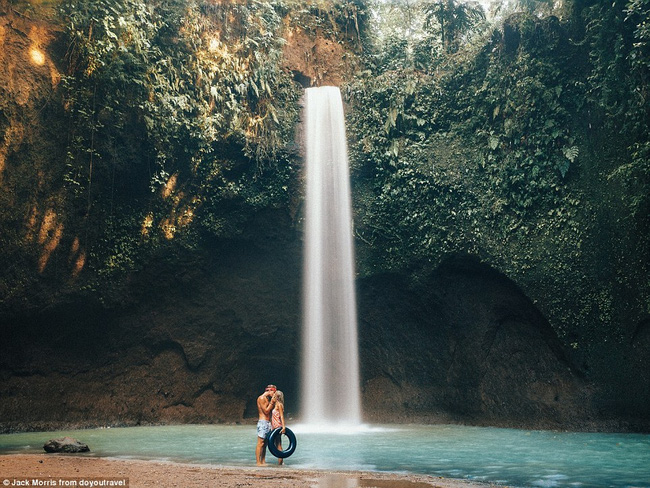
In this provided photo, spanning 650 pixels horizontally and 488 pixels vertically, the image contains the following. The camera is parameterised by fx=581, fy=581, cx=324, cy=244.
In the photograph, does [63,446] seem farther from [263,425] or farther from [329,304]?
[329,304]

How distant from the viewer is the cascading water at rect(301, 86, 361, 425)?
17312 millimetres

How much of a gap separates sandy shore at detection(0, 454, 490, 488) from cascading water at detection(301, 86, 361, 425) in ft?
29.0

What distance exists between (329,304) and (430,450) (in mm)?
7374

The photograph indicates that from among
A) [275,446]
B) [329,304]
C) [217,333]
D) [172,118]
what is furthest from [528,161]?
[275,446]

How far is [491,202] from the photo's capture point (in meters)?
15.8

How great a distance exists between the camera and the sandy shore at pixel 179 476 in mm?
6592

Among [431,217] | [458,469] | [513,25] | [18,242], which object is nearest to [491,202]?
[431,217]

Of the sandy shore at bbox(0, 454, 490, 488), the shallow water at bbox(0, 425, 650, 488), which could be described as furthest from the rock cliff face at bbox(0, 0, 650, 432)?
the sandy shore at bbox(0, 454, 490, 488)

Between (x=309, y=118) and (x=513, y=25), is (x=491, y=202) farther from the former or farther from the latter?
Answer: (x=309, y=118)

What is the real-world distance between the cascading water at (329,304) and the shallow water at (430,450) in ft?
7.08

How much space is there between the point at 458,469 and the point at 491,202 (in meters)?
9.04

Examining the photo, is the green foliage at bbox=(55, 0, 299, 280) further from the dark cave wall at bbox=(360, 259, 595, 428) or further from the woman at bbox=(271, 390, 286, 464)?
the woman at bbox=(271, 390, 286, 464)

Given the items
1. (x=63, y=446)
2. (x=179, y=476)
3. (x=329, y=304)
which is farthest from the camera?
(x=329, y=304)

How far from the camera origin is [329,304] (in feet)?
57.2
